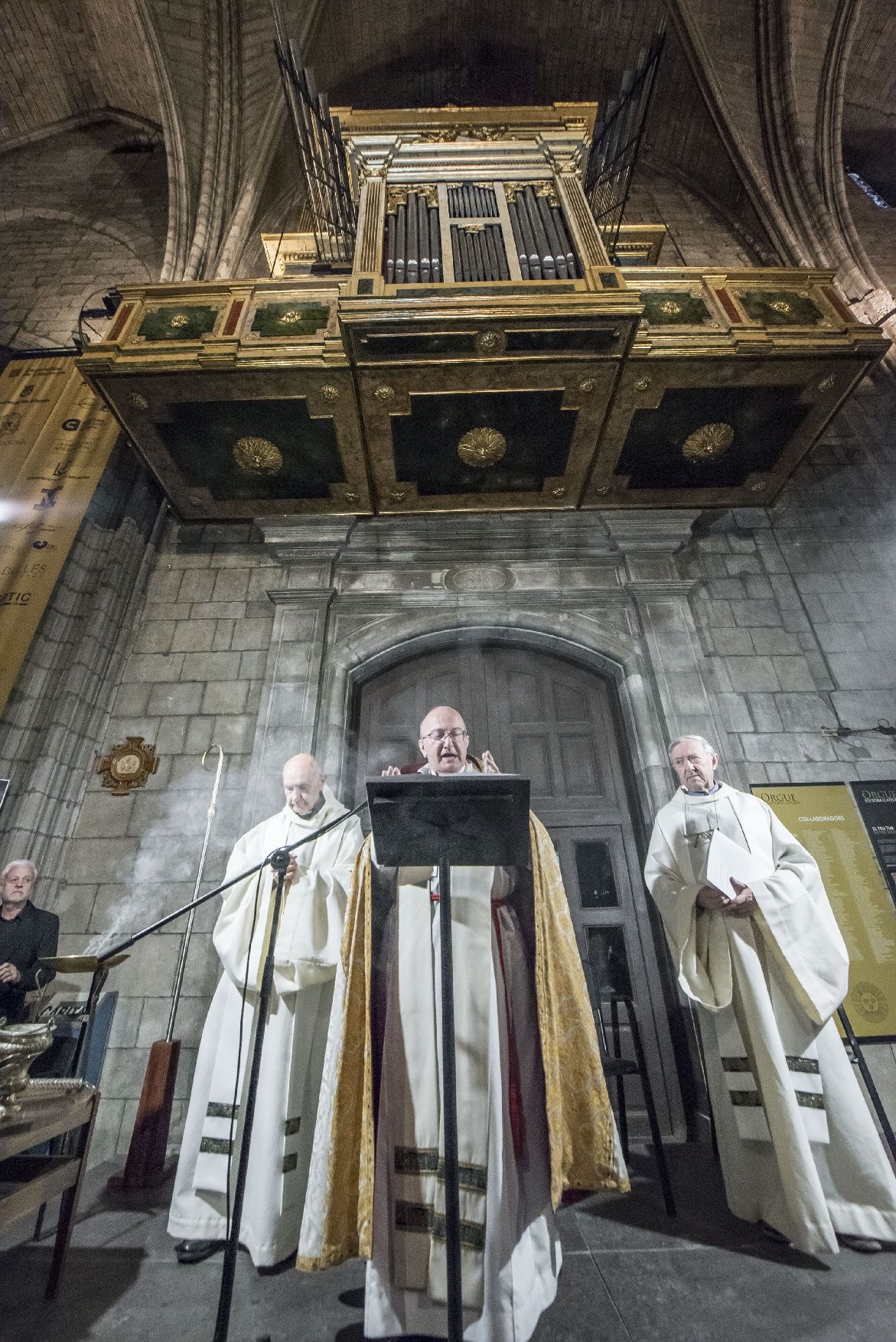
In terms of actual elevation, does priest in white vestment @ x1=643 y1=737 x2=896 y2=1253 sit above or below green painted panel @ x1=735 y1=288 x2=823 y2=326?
below

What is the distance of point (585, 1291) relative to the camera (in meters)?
2.00

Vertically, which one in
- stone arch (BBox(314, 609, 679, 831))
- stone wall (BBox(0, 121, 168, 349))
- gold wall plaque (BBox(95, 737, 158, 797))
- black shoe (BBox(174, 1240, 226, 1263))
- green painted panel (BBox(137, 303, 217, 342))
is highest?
stone wall (BBox(0, 121, 168, 349))

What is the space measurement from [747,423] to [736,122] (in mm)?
6366

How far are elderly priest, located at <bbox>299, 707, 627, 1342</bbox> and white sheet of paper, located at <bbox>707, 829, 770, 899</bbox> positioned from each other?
126 centimetres

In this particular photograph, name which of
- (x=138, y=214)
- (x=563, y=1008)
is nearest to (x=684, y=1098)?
(x=563, y=1008)

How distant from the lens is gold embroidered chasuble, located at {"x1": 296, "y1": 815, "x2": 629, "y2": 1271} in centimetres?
191

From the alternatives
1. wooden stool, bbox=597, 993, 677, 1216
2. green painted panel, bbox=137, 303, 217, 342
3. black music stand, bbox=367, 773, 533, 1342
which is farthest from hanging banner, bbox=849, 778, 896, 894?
green painted panel, bbox=137, 303, 217, 342

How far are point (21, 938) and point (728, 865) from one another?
12.9 ft

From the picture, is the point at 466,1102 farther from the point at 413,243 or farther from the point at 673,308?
the point at 413,243

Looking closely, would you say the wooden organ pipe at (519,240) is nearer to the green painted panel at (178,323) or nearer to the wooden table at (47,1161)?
the green painted panel at (178,323)

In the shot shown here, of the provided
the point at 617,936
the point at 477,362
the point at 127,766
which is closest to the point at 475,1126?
the point at 617,936

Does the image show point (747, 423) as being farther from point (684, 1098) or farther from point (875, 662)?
point (684, 1098)

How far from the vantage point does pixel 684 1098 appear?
3877 millimetres

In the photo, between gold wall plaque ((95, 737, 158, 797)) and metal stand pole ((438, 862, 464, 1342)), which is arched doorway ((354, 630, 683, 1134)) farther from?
metal stand pole ((438, 862, 464, 1342))
